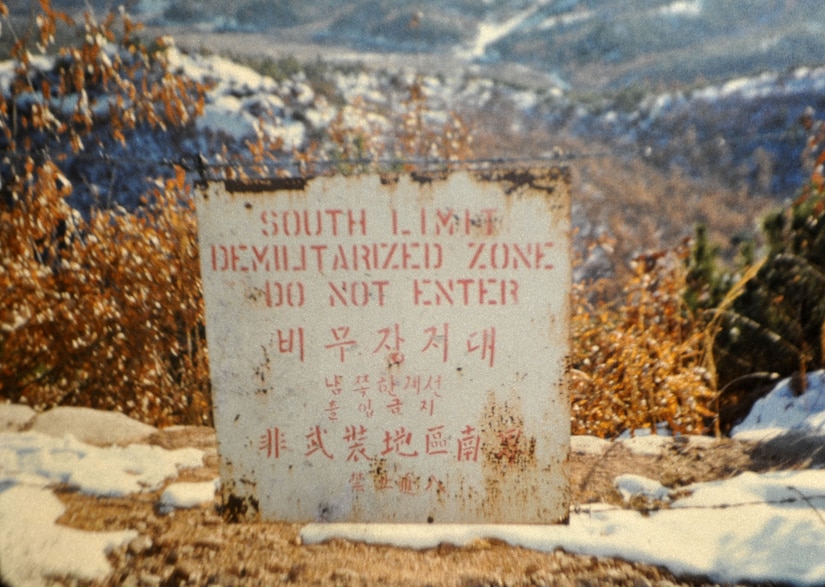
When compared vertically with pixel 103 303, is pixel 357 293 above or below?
above

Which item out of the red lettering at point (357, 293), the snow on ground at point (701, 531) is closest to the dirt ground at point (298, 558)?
the snow on ground at point (701, 531)

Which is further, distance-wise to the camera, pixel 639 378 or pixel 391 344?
pixel 639 378

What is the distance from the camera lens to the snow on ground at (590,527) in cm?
182

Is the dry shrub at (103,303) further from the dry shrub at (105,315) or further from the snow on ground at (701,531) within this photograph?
the snow on ground at (701,531)

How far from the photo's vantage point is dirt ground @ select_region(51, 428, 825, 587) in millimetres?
1815

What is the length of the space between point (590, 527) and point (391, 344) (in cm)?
106

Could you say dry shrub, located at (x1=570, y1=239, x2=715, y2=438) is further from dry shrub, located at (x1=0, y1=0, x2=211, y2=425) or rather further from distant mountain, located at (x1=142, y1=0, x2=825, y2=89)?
distant mountain, located at (x1=142, y1=0, x2=825, y2=89)

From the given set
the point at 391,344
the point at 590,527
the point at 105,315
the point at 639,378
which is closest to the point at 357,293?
the point at 391,344

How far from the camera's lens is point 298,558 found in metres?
1.94

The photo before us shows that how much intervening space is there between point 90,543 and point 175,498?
1.25ft

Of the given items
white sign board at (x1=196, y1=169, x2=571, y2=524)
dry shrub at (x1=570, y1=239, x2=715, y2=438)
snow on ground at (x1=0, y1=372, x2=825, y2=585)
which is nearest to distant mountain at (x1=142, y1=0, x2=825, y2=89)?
dry shrub at (x1=570, y1=239, x2=715, y2=438)

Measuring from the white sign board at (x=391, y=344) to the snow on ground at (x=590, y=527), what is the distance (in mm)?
200

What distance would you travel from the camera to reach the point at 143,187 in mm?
8906

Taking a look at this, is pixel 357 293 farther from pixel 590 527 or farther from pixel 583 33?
pixel 583 33
